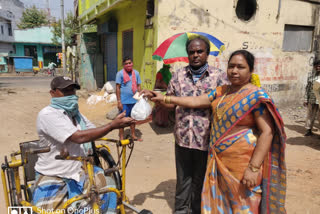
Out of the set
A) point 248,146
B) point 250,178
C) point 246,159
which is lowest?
point 250,178

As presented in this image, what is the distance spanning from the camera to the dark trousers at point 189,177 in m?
2.24

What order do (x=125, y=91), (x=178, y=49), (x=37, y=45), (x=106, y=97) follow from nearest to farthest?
(x=125, y=91) < (x=178, y=49) < (x=106, y=97) < (x=37, y=45)

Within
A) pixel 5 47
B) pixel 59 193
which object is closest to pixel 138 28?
pixel 59 193

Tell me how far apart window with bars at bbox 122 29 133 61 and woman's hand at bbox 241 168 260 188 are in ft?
23.0

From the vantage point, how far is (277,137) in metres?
1.72

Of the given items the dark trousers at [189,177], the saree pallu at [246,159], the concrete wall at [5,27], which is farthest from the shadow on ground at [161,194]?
the concrete wall at [5,27]

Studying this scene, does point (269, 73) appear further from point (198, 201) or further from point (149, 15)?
point (198, 201)

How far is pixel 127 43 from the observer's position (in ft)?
27.7

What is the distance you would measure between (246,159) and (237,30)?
6120 millimetres

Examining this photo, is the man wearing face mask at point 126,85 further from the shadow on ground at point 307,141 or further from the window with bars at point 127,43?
the shadow on ground at point 307,141

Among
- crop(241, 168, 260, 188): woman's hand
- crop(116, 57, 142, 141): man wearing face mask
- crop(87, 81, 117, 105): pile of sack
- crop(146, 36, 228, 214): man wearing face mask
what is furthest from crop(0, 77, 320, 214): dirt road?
crop(241, 168, 260, 188): woman's hand

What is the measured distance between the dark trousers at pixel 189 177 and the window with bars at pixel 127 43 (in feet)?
20.9

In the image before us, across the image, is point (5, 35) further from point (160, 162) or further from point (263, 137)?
point (263, 137)

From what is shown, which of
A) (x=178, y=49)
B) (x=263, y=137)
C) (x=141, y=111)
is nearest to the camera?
(x=263, y=137)
